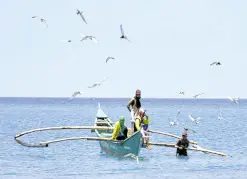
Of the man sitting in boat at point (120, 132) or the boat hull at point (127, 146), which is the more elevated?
the man sitting in boat at point (120, 132)

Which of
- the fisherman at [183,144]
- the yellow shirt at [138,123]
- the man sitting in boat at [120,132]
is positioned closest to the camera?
the yellow shirt at [138,123]

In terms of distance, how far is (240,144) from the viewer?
51.6 metres

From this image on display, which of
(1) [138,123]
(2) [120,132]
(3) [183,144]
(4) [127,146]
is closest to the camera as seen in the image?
(1) [138,123]

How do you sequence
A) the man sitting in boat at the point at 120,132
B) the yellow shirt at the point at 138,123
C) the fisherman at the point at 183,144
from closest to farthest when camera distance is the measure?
the yellow shirt at the point at 138,123 → the man sitting in boat at the point at 120,132 → the fisherman at the point at 183,144

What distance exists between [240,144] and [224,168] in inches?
644

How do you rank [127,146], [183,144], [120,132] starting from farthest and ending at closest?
[183,144]
[120,132]
[127,146]

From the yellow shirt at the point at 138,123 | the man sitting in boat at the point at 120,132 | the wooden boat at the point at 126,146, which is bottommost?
the wooden boat at the point at 126,146

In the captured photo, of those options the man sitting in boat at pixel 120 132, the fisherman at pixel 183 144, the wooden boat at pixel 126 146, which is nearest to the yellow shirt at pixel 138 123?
the wooden boat at pixel 126 146

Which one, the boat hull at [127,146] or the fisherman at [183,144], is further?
the fisherman at [183,144]

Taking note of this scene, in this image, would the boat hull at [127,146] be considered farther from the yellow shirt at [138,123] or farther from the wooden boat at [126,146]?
the yellow shirt at [138,123]

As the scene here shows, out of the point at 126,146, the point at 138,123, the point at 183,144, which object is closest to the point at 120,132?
the point at 126,146

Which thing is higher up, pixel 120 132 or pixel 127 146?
pixel 120 132

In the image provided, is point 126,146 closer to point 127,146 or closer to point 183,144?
point 127,146

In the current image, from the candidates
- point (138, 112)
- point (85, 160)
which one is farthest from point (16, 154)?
point (138, 112)
